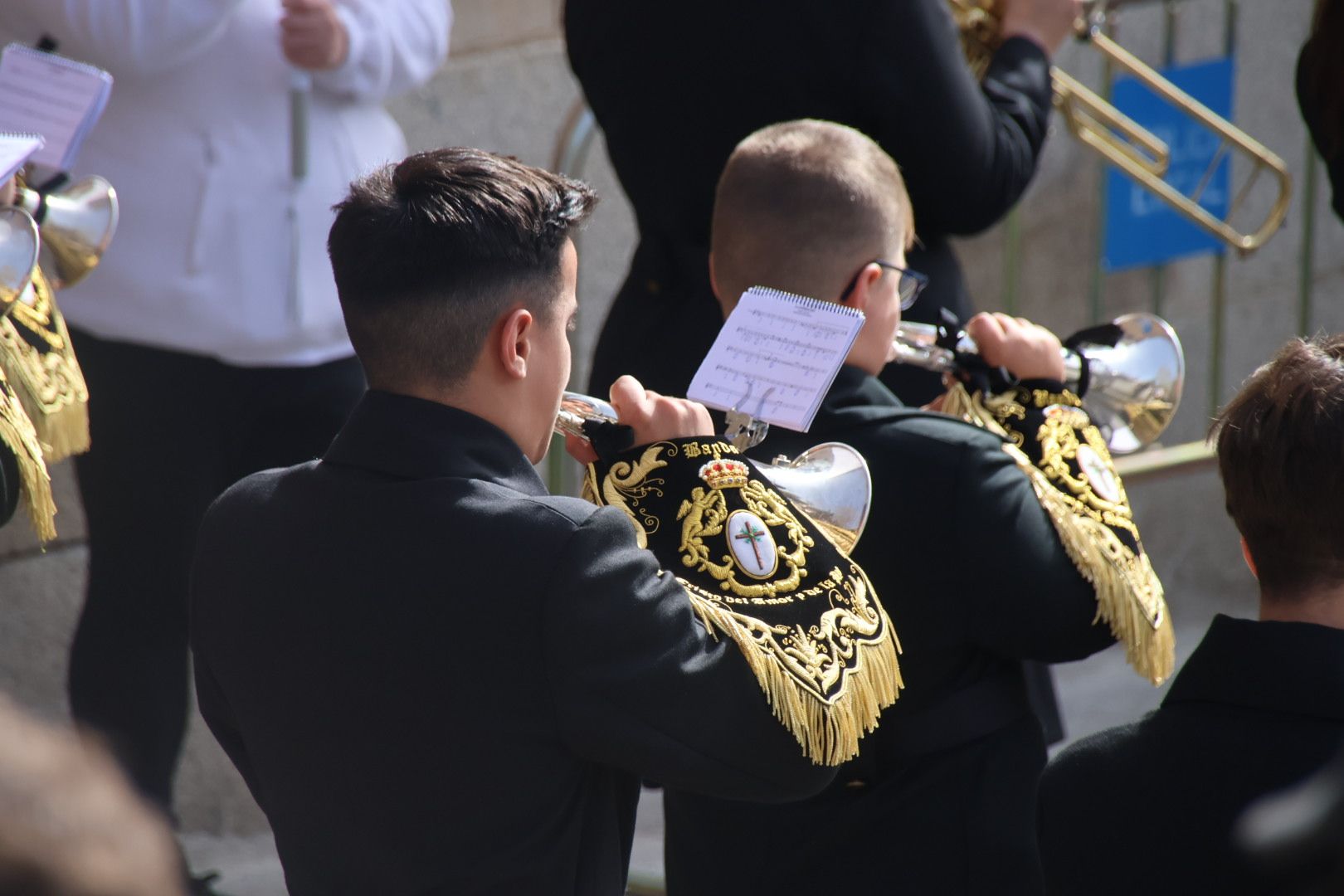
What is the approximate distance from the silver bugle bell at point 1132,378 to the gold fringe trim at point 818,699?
0.82 metres

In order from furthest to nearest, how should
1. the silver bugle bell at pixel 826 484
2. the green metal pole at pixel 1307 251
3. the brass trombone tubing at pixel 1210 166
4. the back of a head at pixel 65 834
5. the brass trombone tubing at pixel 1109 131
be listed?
the green metal pole at pixel 1307 251 < the brass trombone tubing at pixel 1210 166 < the brass trombone tubing at pixel 1109 131 < the silver bugle bell at pixel 826 484 < the back of a head at pixel 65 834

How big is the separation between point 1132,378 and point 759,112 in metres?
0.65

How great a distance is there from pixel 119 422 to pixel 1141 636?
155cm

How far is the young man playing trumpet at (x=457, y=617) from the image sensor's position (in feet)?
5.16

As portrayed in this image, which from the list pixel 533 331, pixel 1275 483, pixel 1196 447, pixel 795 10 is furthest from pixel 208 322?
pixel 1196 447

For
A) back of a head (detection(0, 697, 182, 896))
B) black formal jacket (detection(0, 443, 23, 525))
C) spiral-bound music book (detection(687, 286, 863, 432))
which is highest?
back of a head (detection(0, 697, 182, 896))

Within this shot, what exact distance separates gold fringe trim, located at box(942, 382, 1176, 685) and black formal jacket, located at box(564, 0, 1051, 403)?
1.60 ft

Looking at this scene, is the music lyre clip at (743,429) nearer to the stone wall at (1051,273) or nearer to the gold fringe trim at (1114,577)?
the gold fringe trim at (1114,577)

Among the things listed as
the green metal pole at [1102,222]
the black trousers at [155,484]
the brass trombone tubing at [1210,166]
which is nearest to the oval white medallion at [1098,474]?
the black trousers at [155,484]

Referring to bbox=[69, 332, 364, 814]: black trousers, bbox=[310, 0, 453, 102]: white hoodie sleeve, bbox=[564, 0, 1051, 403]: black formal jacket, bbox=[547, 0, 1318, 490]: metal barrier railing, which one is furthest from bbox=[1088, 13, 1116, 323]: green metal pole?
bbox=[69, 332, 364, 814]: black trousers

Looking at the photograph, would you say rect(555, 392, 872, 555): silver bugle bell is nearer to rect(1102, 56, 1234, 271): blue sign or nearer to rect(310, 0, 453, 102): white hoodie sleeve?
rect(310, 0, 453, 102): white hoodie sleeve

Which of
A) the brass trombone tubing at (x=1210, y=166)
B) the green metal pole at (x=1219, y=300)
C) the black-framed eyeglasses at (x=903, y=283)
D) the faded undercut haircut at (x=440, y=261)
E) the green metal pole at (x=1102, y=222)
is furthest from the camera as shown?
the green metal pole at (x=1219, y=300)

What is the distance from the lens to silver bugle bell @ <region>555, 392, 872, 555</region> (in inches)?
74.2

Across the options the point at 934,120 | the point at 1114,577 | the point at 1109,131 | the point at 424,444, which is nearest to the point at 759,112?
the point at 934,120
